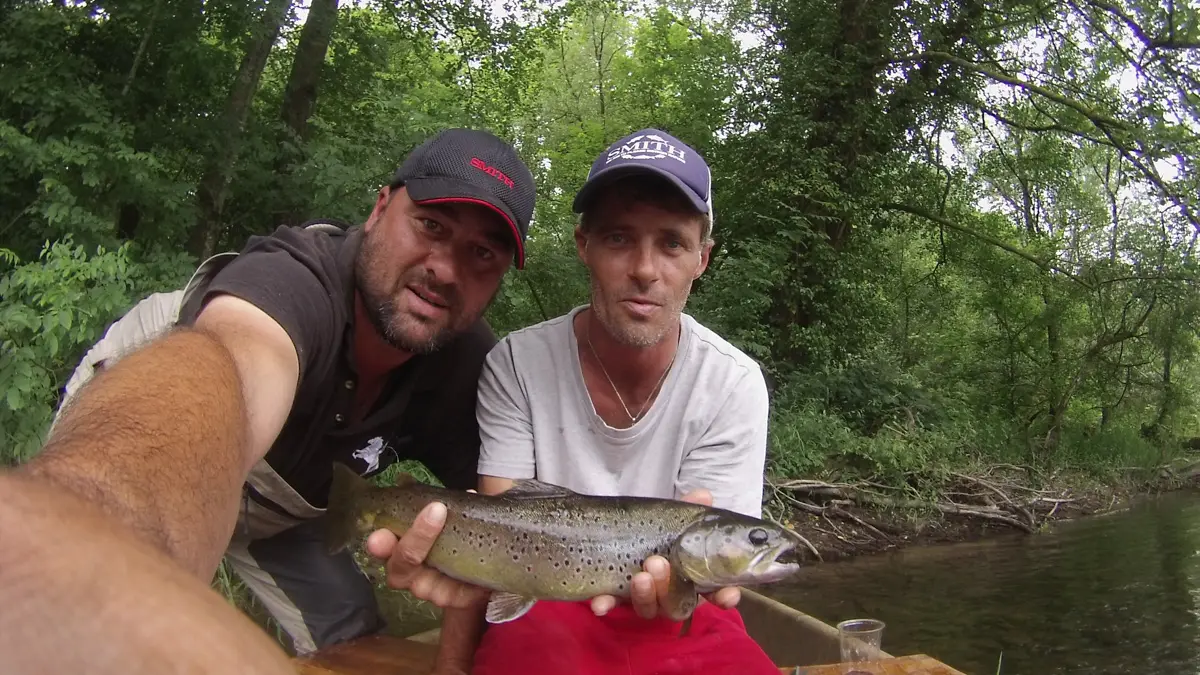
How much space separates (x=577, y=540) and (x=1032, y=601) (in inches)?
311

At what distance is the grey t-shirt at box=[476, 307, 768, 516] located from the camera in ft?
9.45

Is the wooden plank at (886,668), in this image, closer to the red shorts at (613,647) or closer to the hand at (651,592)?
the red shorts at (613,647)

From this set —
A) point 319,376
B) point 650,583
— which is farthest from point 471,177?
point 650,583

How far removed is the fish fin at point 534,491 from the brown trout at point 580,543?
1.1 inches

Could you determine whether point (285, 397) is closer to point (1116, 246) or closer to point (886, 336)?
point (886, 336)

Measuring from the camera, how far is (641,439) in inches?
114

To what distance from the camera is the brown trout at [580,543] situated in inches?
93.0

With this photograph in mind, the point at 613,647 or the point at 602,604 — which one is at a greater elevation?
the point at 602,604

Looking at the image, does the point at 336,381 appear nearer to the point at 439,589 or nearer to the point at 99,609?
the point at 439,589

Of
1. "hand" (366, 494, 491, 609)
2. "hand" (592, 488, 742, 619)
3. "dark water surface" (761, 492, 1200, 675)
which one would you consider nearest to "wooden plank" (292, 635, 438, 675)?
"hand" (366, 494, 491, 609)

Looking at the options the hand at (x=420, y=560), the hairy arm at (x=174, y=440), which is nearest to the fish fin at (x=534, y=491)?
the hand at (x=420, y=560)

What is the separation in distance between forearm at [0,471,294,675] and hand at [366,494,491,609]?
154 centimetres

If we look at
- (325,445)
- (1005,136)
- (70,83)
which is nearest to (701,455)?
(325,445)

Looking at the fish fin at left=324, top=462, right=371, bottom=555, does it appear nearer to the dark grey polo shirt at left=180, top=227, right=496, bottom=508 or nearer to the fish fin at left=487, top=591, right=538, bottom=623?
the dark grey polo shirt at left=180, top=227, right=496, bottom=508
